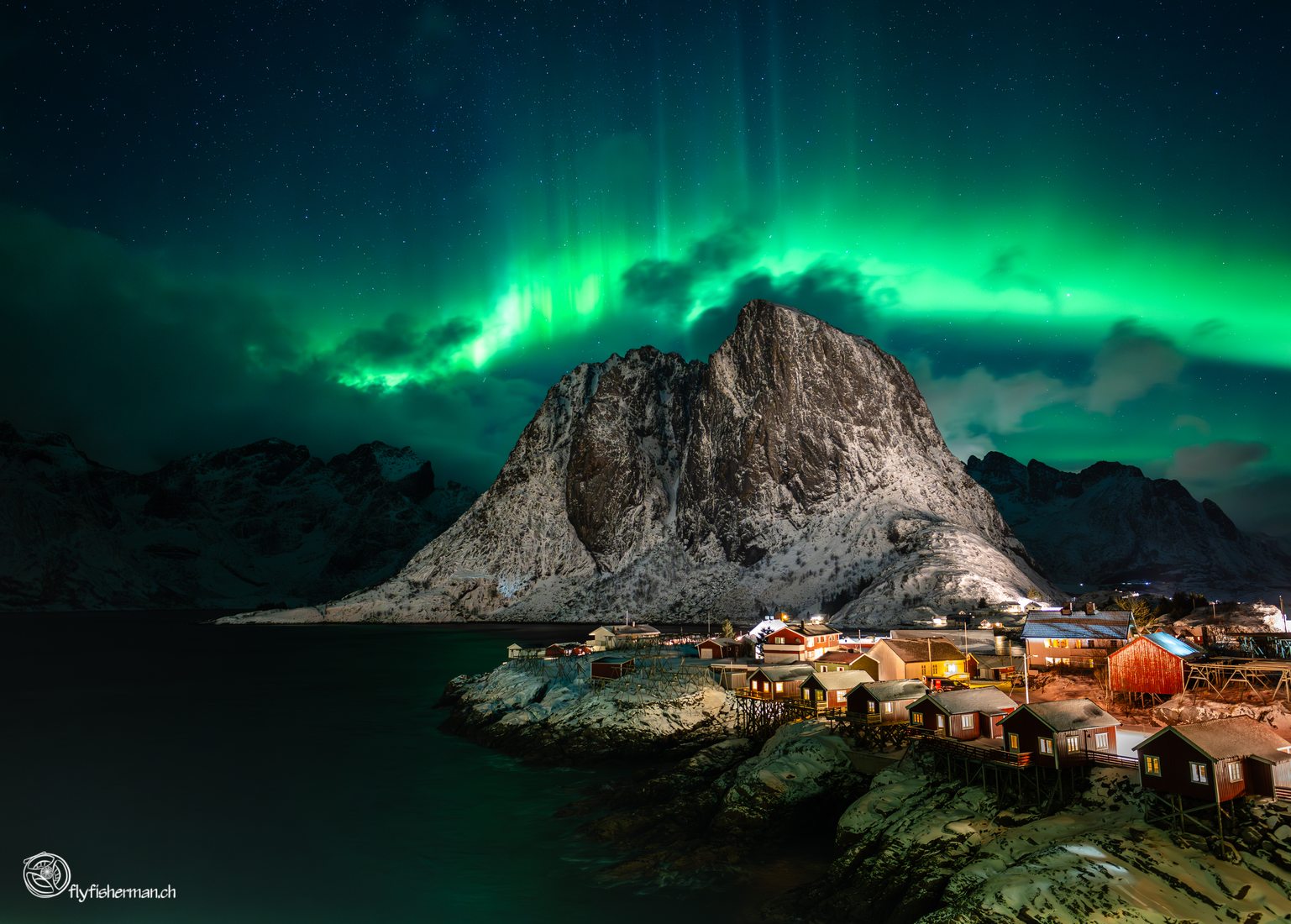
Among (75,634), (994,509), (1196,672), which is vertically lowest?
(75,634)

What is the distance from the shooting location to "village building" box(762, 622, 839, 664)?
72.1 metres

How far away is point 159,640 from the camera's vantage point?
161m

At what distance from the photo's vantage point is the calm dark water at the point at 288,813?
2905 cm

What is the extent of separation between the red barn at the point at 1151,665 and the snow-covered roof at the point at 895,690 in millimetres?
10235

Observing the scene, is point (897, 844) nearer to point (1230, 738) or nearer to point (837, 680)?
point (1230, 738)

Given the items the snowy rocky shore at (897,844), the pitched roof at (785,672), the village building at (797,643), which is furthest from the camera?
the village building at (797,643)

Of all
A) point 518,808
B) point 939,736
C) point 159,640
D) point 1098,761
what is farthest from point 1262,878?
point 159,640

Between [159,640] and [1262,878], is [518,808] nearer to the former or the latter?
[1262,878]

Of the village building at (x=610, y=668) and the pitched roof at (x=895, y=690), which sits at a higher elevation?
the pitched roof at (x=895, y=690)

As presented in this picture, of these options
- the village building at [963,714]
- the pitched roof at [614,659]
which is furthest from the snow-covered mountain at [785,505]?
the village building at [963,714]

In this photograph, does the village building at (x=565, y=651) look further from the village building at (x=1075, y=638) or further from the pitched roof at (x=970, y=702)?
the pitched roof at (x=970, y=702)

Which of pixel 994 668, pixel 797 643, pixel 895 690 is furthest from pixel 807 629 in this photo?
pixel 895 690

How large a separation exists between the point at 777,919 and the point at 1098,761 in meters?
13.6

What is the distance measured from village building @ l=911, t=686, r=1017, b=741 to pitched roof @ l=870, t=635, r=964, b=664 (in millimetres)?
18577
